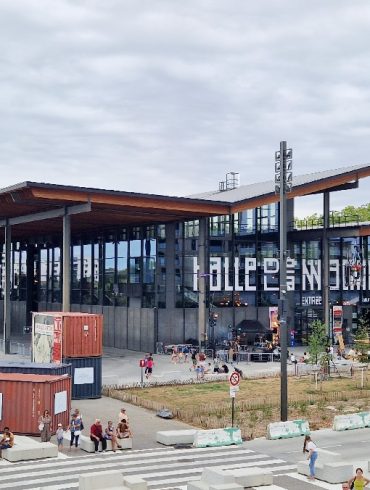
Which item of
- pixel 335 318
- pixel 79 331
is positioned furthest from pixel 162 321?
pixel 79 331

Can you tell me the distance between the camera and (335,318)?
2904 inches

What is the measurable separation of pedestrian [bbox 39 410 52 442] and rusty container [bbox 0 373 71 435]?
81cm

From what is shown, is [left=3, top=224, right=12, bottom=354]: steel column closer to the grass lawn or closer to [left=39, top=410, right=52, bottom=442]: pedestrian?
the grass lawn

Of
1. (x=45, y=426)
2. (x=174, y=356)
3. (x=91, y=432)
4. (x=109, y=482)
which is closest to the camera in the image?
(x=109, y=482)

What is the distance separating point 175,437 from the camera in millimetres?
32219

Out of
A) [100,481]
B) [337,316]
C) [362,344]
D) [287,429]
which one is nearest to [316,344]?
[362,344]

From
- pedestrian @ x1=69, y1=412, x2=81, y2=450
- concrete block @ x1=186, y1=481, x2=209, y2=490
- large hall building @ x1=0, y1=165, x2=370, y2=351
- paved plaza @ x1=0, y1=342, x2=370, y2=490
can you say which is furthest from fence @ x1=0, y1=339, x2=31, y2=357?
concrete block @ x1=186, y1=481, x2=209, y2=490

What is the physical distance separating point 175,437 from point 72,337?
42.1ft

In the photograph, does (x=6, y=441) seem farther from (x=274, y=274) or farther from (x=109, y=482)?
(x=274, y=274)

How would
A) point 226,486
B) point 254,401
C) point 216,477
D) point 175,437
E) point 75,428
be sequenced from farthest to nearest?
point 254,401, point 175,437, point 75,428, point 216,477, point 226,486

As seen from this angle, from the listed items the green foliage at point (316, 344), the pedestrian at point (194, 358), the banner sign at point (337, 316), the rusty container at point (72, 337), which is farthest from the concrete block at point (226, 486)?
the banner sign at point (337, 316)

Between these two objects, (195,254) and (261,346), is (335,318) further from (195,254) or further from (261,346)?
(195,254)

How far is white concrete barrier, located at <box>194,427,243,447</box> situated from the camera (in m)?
32.1

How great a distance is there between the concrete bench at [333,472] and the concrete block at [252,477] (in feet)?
7.10
